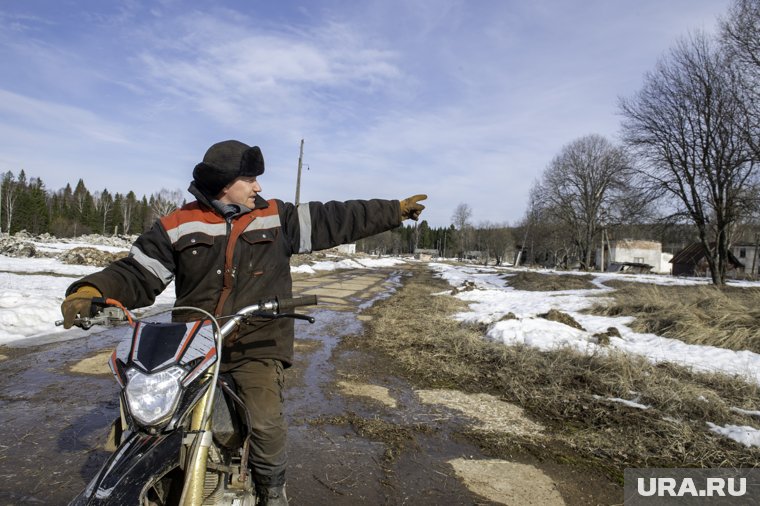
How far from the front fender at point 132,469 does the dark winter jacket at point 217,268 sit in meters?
0.74

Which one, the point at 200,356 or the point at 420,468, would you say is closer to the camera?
the point at 200,356

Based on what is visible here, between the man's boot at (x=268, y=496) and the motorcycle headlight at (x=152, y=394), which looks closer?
the motorcycle headlight at (x=152, y=394)

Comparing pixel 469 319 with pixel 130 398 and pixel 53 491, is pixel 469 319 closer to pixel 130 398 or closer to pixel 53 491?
pixel 53 491

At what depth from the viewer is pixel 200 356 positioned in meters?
1.80

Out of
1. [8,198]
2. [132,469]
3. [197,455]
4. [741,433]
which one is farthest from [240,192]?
[8,198]

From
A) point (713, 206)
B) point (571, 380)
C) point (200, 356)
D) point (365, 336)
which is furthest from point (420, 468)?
point (713, 206)

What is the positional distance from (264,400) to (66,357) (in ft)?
16.7

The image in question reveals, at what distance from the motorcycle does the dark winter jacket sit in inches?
16.4

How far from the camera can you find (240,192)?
2633 millimetres

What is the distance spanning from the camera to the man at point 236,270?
2.38m

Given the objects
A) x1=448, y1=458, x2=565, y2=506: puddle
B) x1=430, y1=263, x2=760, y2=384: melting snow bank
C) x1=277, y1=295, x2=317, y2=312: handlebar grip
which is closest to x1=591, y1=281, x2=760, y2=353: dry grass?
x1=430, y1=263, x2=760, y2=384: melting snow bank

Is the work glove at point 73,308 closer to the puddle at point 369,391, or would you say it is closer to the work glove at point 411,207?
the work glove at point 411,207

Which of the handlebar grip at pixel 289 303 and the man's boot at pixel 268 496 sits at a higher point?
the handlebar grip at pixel 289 303

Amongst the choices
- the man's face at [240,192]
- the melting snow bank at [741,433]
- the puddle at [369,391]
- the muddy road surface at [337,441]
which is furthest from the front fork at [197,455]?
the melting snow bank at [741,433]
